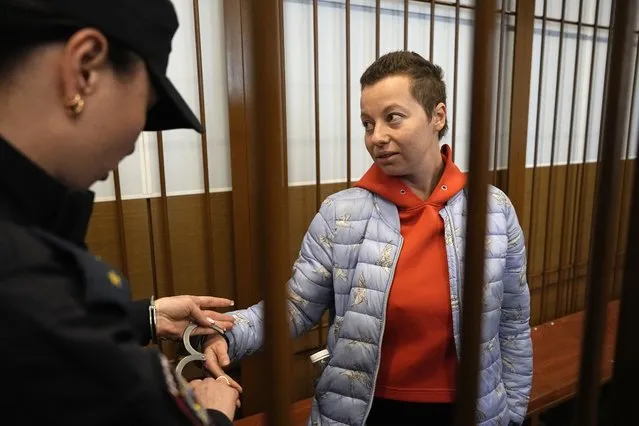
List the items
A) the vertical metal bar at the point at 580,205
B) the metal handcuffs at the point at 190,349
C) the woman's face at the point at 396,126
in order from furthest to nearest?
the vertical metal bar at the point at 580,205 < the woman's face at the point at 396,126 < the metal handcuffs at the point at 190,349

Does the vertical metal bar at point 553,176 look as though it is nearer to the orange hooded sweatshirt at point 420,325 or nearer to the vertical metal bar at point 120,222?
the orange hooded sweatshirt at point 420,325

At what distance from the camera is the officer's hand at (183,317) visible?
0.94 m

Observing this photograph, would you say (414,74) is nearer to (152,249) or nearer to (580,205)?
(152,249)

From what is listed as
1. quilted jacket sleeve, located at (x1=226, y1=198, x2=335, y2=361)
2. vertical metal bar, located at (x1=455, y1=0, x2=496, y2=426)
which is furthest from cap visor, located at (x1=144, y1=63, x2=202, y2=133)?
quilted jacket sleeve, located at (x1=226, y1=198, x2=335, y2=361)

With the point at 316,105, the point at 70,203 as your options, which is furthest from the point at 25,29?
the point at 316,105

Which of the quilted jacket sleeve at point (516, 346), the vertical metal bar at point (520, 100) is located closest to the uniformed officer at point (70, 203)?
the quilted jacket sleeve at point (516, 346)

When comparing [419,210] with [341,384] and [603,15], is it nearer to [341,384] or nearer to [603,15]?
[341,384]

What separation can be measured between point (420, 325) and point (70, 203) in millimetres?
762

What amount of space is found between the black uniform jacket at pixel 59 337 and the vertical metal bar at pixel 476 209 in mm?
256

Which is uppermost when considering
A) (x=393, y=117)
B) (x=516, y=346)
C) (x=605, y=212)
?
(x=393, y=117)

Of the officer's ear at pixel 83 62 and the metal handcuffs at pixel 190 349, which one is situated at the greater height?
the officer's ear at pixel 83 62

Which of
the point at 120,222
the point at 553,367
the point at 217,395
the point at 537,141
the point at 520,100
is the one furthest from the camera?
the point at 537,141

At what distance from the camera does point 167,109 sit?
1.81ft

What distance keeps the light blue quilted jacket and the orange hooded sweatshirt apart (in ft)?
0.08
